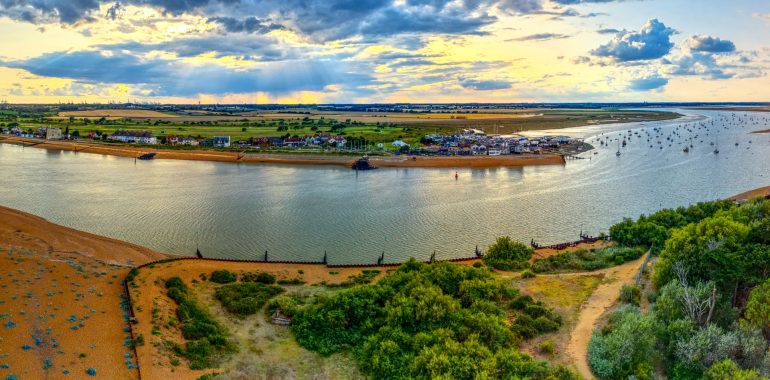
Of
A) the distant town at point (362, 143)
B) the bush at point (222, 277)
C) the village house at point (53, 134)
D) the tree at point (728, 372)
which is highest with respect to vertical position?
the village house at point (53, 134)

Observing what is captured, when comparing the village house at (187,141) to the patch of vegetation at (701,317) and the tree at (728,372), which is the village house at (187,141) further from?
the tree at (728,372)

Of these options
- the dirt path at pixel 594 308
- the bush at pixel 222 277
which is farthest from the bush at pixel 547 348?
the bush at pixel 222 277

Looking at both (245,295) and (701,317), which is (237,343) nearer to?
(245,295)

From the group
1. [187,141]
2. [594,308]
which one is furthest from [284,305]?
[187,141]

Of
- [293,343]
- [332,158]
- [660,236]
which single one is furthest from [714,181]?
[293,343]

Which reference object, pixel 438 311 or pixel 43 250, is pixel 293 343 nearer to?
pixel 438 311
